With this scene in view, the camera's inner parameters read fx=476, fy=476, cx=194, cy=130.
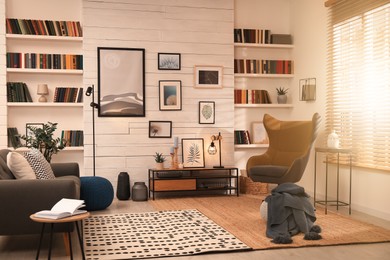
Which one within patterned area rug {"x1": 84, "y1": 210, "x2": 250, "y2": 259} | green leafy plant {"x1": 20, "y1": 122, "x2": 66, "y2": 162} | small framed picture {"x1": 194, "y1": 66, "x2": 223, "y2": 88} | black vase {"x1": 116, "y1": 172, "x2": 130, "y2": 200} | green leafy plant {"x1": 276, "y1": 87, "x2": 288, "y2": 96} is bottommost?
patterned area rug {"x1": 84, "y1": 210, "x2": 250, "y2": 259}

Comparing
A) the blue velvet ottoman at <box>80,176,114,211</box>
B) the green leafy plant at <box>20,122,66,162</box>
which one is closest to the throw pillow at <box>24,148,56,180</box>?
the blue velvet ottoman at <box>80,176,114,211</box>

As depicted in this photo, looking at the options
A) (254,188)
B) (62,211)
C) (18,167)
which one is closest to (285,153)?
(254,188)

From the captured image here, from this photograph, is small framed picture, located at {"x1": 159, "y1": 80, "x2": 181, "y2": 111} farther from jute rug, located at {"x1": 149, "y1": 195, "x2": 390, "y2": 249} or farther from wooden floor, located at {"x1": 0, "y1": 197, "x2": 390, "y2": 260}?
wooden floor, located at {"x1": 0, "y1": 197, "x2": 390, "y2": 260}

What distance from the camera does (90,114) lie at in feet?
23.0

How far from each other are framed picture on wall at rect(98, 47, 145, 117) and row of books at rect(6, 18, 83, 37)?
47cm

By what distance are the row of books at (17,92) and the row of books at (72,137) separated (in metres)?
A: 0.72

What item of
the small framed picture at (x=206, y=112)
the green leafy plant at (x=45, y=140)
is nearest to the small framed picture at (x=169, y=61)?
the small framed picture at (x=206, y=112)

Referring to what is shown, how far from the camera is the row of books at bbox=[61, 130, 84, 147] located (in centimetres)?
698

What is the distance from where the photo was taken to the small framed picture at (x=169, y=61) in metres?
7.28

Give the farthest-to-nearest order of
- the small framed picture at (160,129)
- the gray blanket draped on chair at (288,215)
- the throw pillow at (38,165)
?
1. the small framed picture at (160,129)
2. the throw pillow at (38,165)
3. the gray blanket draped on chair at (288,215)

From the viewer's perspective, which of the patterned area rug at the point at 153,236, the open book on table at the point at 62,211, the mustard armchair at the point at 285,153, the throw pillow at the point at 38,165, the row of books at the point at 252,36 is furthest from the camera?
the row of books at the point at 252,36

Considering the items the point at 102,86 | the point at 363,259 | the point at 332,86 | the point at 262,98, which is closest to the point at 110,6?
the point at 102,86

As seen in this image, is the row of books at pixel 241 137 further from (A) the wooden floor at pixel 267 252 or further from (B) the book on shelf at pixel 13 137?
(A) the wooden floor at pixel 267 252

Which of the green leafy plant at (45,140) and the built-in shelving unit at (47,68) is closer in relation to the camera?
the green leafy plant at (45,140)
